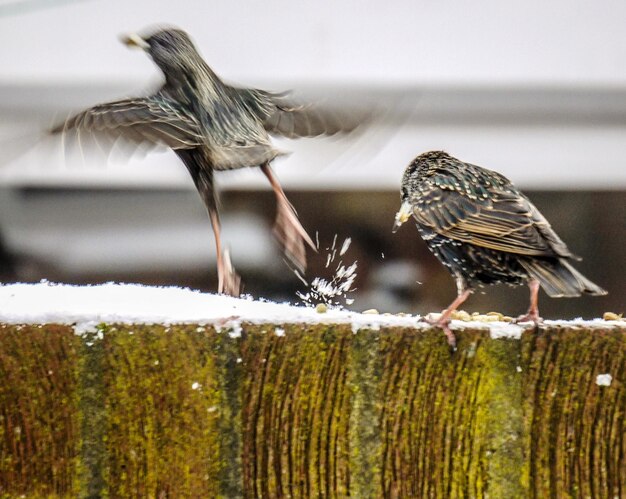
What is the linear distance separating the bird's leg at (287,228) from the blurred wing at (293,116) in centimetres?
21

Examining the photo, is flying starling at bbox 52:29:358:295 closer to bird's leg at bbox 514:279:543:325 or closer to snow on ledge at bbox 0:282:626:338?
snow on ledge at bbox 0:282:626:338

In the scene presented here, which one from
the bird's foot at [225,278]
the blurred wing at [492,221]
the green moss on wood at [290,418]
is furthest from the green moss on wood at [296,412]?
the blurred wing at [492,221]

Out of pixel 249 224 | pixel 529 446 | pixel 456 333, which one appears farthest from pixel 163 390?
pixel 249 224

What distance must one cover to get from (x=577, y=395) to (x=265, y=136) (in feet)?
3.62

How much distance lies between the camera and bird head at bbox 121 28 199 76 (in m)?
2.38

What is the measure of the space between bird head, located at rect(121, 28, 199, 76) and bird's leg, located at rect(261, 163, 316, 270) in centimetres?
34

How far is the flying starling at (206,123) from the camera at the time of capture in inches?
85.4

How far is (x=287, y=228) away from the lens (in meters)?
2.43

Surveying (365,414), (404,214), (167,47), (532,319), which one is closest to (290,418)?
(365,414)

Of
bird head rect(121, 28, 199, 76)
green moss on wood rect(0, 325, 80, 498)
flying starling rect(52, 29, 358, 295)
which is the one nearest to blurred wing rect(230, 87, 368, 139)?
flying starling rect(52, 29, 358, 295)

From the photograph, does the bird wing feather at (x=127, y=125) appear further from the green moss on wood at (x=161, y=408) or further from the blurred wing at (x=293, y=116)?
the green moss on wood at (x=161, y=408)

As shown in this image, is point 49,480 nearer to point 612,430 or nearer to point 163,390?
point 163,390

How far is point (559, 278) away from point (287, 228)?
0.70 meters

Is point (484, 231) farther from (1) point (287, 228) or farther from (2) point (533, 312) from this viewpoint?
(1) point (287, 228)
